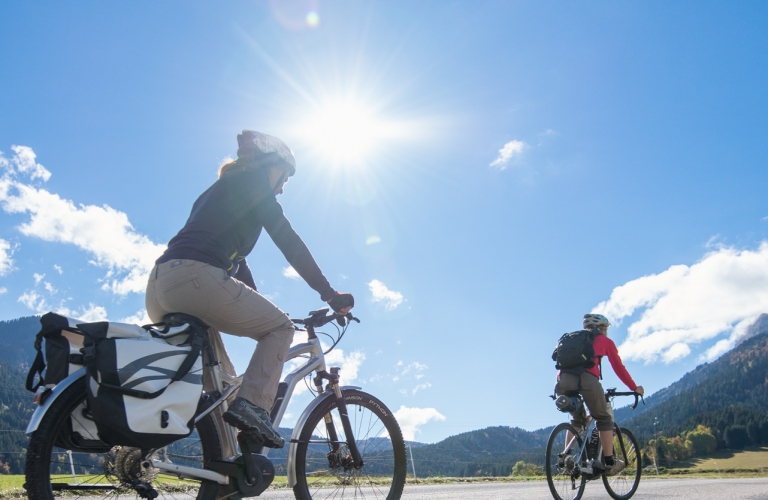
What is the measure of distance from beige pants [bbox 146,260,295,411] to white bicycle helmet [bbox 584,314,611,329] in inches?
192

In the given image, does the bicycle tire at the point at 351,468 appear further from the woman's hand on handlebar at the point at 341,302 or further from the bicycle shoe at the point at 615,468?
the bicycle shoe at the point at 615,468

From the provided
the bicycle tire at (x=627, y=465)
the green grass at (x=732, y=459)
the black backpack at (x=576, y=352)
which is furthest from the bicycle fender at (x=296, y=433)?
the green grass at (x=732, y=459)

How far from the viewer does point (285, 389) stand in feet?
12.0

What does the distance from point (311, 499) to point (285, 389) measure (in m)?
0.73

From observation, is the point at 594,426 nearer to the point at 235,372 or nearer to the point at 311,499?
the point at 311,499

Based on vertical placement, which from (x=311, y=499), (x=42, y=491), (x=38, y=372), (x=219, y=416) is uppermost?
(x=38, y=372)

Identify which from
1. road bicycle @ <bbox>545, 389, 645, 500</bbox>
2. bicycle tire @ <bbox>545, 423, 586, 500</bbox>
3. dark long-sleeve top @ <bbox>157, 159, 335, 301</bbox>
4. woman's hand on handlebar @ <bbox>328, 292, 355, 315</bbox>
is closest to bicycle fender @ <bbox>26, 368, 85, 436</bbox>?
dark long-sleeve top @ <bbox>157, 159, 335, 301</bbox>

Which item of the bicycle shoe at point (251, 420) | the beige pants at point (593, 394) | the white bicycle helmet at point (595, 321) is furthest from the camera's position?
the white bicycle helmet at point (595, 321)

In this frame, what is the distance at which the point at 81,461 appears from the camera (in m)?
2.62

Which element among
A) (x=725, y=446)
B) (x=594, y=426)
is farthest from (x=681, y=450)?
(x=594, y=426)

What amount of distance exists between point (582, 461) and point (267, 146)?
4973mm

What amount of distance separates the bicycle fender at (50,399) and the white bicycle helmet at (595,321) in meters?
6.14

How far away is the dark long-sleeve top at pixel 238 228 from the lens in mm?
3219

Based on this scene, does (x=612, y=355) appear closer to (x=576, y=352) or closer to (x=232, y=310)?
(x=576, y=352)
